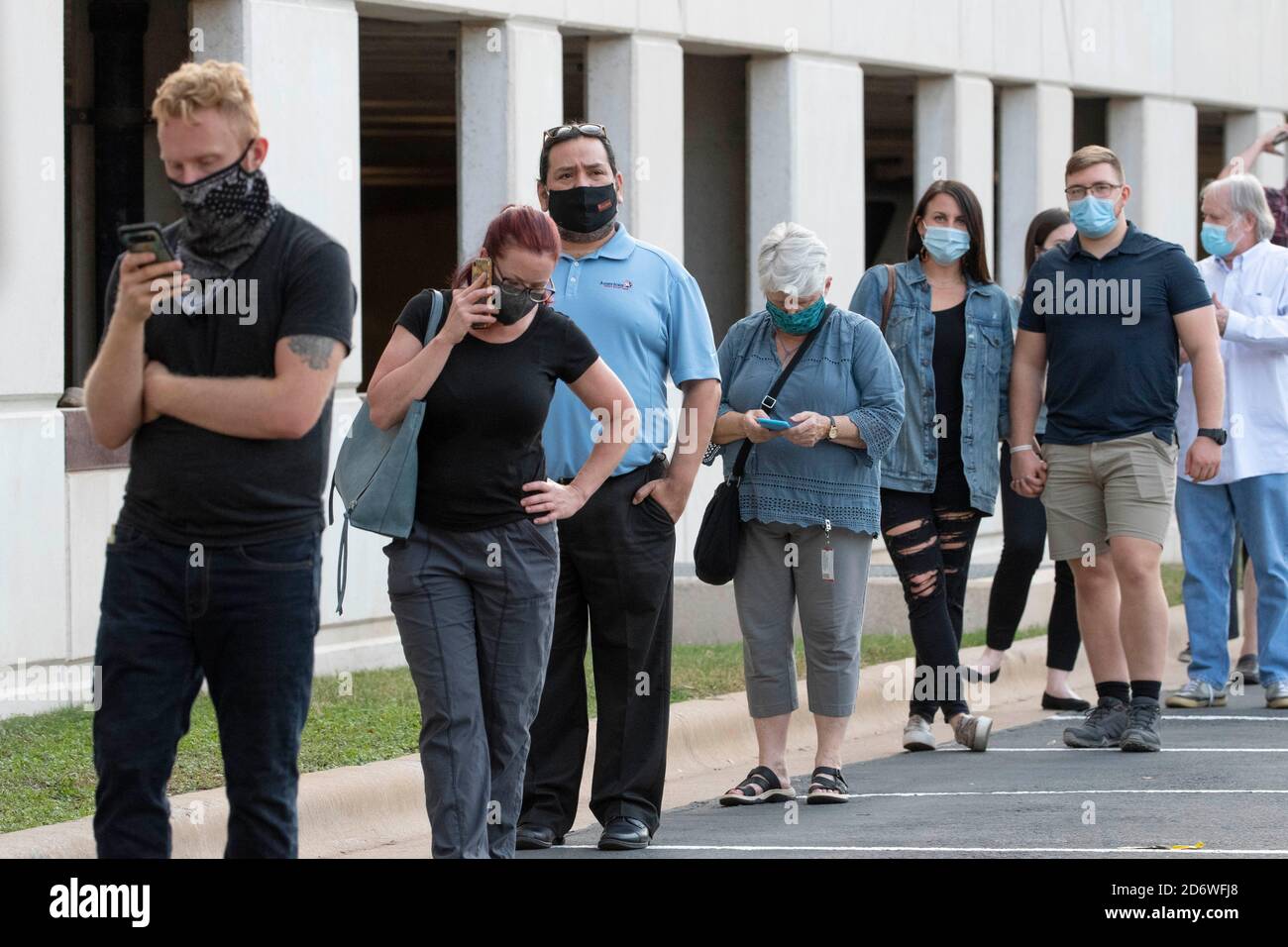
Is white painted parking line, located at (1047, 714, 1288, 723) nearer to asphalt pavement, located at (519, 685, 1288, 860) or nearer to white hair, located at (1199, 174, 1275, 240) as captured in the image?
asphalt pavement, located at (519, 685, 1288, 860)

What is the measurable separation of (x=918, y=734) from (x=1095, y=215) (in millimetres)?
2169

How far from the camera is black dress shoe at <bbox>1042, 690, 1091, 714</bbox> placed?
32.6 feet

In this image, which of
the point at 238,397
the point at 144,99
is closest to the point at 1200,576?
the point at 238,397

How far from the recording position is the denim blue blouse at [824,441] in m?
7.54

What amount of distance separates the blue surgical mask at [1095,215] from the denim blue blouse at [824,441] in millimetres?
1234

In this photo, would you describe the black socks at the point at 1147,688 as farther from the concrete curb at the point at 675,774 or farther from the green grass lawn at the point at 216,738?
the green grass lawn at the point at 216,738

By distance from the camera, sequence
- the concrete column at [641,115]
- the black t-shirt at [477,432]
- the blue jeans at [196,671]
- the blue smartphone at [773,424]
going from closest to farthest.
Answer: the blue jeans at [196,671], the black t-shirt at [477,432], the blue smartphone at [773,424], the concrete column at [641,115]

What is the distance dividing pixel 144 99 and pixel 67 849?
8.50 meters

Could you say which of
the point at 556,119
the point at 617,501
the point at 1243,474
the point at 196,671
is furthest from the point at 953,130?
the point at 196,671

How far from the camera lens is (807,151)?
14.6 meters

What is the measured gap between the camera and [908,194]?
84.2 ft

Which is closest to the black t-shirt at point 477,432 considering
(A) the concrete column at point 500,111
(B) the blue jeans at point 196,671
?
(B) the blue jeans at point 196,671

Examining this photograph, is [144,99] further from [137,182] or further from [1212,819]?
[1212,819]

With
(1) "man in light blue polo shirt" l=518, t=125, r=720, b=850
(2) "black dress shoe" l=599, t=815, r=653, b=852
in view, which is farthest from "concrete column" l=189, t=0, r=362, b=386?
(2) "black dress shoe" l=599, t=815, r=653, b=852
